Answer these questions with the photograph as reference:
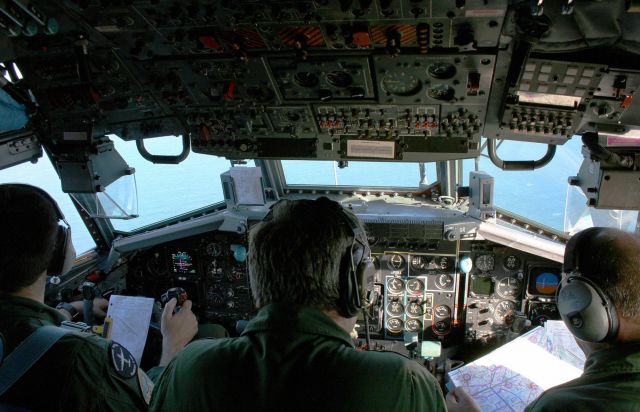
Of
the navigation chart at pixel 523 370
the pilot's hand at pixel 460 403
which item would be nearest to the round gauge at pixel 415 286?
the navigation chart at pixel 523 370

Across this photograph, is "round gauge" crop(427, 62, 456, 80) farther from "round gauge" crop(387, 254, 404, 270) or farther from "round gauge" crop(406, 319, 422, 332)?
"round gauge" crop(406, 319, 422, 332)

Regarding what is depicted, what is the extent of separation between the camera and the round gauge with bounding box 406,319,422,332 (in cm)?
398

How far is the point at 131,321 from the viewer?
129 inches

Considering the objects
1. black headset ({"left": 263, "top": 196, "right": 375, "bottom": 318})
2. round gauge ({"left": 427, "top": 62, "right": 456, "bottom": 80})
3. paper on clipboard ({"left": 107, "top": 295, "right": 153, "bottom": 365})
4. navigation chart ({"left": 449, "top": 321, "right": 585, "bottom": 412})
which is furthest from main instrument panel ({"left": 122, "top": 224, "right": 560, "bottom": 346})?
black headset ({"left": 263, "top": 196, "right": 375, "bottom": 318})

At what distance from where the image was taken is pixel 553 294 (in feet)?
12.2

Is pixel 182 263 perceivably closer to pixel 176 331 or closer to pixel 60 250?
pixel 176 331

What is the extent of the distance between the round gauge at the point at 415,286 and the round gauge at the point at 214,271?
159 centimetres

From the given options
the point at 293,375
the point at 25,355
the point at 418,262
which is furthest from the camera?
the point at 418,262

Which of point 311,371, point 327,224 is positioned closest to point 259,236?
point 327,224

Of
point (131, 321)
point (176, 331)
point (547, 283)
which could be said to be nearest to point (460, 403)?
point (176, 331)

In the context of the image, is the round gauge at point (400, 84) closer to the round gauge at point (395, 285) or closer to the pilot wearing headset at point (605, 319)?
the pilot wearing headset at point (605, 319)

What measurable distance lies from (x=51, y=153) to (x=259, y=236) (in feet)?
7.90

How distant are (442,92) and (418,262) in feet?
5.58

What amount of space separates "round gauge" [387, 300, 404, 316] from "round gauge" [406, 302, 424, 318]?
0.06 meters
